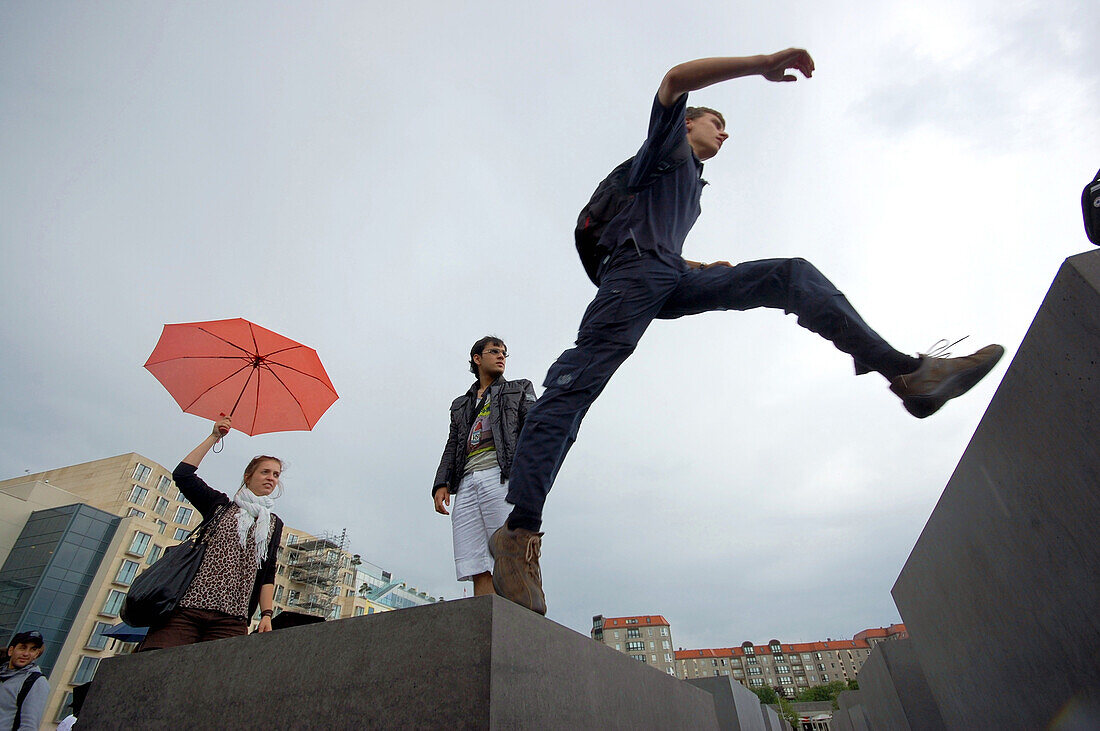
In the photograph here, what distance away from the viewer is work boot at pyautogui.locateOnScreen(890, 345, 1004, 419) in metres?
1.86

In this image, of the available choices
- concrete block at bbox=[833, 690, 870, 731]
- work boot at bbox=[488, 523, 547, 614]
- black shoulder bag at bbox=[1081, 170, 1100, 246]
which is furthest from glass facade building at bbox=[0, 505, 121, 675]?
black shoulder bag at bbox=[1081, 170, 1100, 246]

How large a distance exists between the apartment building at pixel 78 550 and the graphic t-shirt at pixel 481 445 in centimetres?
3371

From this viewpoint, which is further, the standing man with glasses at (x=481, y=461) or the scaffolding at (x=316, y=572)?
the scaffolding at (x=316, y=572)

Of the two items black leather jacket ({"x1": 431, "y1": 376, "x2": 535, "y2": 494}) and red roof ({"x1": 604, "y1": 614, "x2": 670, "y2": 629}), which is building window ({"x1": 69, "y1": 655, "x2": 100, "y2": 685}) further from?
red roof ({"x1": 604, "y1": 614, "x2": 670, "y2": 629})

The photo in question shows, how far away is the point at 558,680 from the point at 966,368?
177 cm

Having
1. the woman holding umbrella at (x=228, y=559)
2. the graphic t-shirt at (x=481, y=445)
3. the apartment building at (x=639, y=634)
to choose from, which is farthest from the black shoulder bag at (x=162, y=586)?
the apartment building at (x=639, y=634)

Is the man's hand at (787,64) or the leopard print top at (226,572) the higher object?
the man's hand at (787,64)

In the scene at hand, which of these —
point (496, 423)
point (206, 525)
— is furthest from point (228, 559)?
point (496, 423)

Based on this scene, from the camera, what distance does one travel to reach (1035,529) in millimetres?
1569

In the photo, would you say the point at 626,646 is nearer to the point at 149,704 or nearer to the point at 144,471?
the point at 144,471

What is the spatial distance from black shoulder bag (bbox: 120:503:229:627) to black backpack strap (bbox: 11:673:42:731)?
1.75 metres

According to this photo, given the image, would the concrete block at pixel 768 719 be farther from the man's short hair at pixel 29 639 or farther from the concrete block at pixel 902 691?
the man's short hair at pixel 29 639

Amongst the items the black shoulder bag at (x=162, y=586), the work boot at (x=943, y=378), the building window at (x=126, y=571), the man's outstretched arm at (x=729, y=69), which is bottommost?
the black shoulder bag at (x=162, y=586)

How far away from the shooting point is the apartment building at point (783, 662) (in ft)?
335
